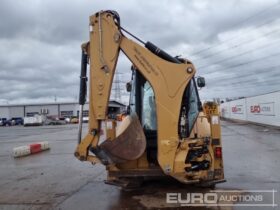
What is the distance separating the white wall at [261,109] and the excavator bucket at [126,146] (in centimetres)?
2309

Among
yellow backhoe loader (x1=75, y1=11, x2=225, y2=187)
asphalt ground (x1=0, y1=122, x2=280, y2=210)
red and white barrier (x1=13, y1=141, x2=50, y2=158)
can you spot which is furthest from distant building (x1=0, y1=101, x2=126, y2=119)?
yellow backhoe loader (x1=75, y1=11, x2=225, y2=187)

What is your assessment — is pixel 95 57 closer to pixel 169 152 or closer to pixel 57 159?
pixel 169 152

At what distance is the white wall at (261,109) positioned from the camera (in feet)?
Answer: 92.9

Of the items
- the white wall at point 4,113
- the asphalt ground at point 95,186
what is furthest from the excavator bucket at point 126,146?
the white wall at point 4,113

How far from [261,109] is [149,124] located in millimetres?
28210

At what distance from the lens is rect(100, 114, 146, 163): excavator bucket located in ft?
21.6

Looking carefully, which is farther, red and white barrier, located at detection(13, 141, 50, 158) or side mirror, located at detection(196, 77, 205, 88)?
red and white barrier, located at detection(13, 141, 50, 158)

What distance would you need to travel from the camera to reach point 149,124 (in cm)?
759

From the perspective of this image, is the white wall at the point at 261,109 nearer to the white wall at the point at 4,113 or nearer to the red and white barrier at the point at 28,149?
the red and white barrier at the point at 28,149

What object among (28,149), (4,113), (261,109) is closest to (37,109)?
(4,113)

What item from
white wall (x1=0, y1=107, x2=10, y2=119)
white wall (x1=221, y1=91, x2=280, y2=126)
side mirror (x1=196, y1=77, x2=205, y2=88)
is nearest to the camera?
side mirror (x1=196, y1=77, x2=205, y2=88)

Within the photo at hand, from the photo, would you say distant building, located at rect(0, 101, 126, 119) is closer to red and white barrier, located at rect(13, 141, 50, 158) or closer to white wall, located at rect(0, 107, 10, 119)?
white wall, located at rect(0, 107, 10, 119)

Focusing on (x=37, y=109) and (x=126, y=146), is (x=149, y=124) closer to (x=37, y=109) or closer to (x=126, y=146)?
(x=126, y=146)

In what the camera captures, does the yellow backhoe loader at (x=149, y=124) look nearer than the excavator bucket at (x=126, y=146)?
Yes
